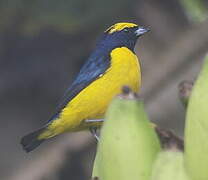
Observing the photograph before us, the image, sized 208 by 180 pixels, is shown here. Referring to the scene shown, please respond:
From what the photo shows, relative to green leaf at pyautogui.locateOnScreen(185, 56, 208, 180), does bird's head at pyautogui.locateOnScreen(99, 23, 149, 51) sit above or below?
above

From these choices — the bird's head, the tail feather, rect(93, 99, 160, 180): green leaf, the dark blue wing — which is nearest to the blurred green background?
the bird's head

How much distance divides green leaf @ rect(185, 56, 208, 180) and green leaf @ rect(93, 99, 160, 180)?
0.10 metres

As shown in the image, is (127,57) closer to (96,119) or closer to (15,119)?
(96,119)

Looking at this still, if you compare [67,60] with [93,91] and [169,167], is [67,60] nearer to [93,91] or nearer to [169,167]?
[93,91]

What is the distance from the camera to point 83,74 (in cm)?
360

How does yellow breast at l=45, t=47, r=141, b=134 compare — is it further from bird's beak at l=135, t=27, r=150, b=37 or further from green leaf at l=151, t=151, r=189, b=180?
green leaf at l=151, t=151, r=189, b=180

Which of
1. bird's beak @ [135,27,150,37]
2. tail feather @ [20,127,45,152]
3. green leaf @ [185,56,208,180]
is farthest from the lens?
bird's beak @ [135,27,150,37]

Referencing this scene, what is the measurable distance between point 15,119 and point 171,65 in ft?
4.71

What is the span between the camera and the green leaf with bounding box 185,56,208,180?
1417 millimetres

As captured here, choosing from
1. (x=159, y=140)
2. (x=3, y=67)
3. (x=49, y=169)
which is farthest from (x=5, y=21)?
(x=159, y=140)

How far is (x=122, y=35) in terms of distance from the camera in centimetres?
374

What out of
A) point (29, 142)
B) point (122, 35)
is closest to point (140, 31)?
point (122, 35)

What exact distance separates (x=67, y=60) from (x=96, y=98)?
2304 millimetres

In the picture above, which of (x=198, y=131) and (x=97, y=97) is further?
(x=97, y=97)
